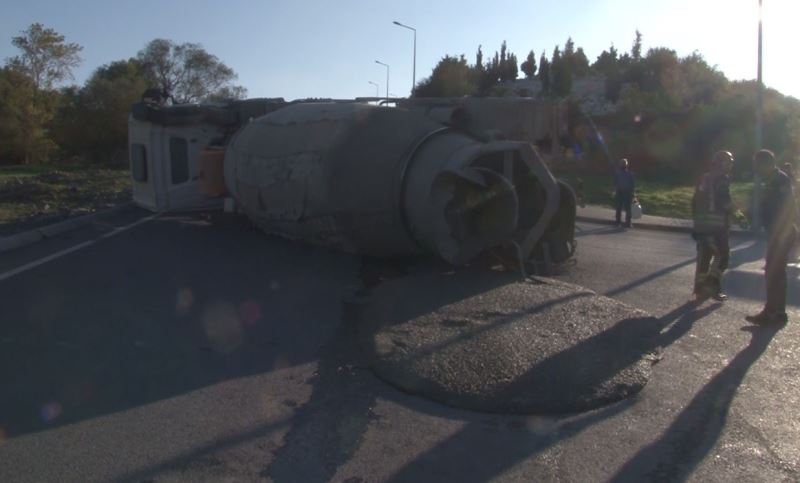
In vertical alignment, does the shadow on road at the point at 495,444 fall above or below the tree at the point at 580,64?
below

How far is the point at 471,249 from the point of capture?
1067cm

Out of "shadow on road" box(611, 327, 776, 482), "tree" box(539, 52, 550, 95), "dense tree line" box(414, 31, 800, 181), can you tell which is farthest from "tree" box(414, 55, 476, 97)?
"shadow on road" box(611, 327, 776, 482)

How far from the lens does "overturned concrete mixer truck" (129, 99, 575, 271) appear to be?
10609 mm

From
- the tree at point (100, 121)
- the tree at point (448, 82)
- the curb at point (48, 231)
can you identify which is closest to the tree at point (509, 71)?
the tree at point (448, 82)

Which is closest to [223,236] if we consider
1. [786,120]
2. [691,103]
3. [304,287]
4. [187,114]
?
[187,114]

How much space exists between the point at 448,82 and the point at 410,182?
3550 cm

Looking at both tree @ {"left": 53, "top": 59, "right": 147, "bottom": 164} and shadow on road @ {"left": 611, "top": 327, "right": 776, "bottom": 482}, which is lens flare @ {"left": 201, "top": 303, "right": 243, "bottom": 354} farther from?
tree @ {"left": 53, "top": 59, "right": 147, "bottom": 164}

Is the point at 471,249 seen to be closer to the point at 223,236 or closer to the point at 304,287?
the point at 304,287

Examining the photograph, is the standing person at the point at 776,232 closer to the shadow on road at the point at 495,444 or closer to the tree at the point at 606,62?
the shadow on road at the point at 495,444

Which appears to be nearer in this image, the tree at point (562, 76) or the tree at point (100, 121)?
the tree at point (100, 121)

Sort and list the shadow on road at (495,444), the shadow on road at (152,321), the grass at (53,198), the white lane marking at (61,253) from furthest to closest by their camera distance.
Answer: the grass at (53,198)
the white lane marking at (61,253)
the shadow on road at (152,321)
the shadow on road at (495,444)

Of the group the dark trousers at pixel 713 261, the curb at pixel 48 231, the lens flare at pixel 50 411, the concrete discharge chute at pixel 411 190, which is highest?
the concrete discharge chute at pixel 411 190

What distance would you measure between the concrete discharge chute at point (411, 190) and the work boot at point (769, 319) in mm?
2815

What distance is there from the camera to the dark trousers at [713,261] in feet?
33.9
